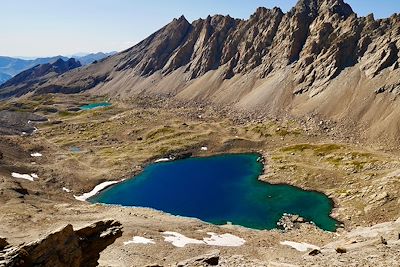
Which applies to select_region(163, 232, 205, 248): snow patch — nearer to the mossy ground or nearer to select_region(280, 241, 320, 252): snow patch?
select_region(280, 241, 320, 252): snow patch

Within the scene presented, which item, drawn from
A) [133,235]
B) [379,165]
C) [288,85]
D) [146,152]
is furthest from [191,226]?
[288,85]

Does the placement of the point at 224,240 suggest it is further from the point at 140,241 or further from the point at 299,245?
the point at 140,241

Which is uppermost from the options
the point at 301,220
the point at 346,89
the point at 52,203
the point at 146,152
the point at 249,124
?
the point at 346,89

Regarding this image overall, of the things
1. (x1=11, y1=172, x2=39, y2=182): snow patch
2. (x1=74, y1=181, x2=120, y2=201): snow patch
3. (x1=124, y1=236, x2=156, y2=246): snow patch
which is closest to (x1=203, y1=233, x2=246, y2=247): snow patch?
(x1=124, y1=236, x2=156, y2=246): snow patch

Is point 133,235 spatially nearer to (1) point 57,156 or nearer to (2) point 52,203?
(2) point 52,203

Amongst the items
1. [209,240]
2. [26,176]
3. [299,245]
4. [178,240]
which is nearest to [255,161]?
[26,176]

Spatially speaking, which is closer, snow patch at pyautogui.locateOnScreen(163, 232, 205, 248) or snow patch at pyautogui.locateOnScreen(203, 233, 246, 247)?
snow patch at pyautogui.locateOnScreen(163, 232, 205, 248)
